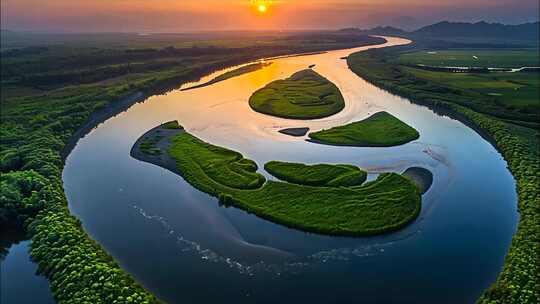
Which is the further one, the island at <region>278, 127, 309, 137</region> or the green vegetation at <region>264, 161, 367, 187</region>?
the island at <region>278, 127, 309, 137</region>

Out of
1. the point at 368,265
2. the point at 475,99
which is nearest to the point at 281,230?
the point at 368,265

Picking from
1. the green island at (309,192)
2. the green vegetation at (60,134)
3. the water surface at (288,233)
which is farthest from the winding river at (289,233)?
the green vegetation at (60,134)

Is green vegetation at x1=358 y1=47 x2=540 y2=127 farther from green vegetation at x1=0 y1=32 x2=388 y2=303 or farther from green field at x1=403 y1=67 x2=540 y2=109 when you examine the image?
green vegetation at x1=0 y1=32 x2=388 y2=303

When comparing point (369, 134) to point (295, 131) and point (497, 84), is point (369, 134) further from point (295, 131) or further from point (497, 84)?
point (497, 84)

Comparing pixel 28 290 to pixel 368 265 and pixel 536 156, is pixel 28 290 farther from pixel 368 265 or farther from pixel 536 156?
pixel 536 156

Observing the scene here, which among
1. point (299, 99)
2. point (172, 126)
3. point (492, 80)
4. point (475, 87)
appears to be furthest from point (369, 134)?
point (492, 80)

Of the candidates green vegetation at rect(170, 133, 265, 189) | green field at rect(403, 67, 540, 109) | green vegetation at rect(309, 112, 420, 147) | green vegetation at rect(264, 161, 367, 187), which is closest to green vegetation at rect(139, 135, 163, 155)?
green vegetation at rect(170, 133, 265, 189)

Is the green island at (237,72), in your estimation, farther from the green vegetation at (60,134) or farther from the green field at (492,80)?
the green field at (492,80)

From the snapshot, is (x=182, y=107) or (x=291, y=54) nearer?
(x=182, y=107)
